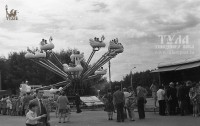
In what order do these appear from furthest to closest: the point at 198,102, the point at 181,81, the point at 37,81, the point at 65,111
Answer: the point at 37,81, the point at 181,81, the point at 65,111, the point at 198,102

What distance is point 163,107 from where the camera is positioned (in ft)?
64.1

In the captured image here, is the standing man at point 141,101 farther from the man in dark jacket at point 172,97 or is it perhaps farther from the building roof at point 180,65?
the building roof at point 180,65

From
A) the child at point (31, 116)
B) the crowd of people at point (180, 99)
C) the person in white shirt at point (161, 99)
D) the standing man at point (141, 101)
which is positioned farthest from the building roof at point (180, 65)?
the child at point (31, 116)

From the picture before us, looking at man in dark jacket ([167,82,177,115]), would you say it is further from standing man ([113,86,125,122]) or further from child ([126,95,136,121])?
standing man ([113,86,125,122])

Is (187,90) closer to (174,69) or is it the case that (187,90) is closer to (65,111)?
(174,69)

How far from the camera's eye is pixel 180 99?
1848 cm

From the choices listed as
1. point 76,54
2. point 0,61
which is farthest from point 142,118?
point 0,61

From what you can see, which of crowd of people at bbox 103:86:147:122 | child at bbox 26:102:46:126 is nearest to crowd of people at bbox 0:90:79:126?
child at bbox 26:102:46:126

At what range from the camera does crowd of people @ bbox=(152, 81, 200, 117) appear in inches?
696

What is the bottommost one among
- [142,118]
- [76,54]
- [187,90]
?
[142,118]

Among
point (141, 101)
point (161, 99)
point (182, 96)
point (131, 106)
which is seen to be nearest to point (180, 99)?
point (182, 96)

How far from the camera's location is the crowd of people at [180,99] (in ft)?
58.0

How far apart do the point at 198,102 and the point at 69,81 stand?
21.7 metres

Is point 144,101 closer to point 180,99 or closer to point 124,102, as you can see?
point 124,102
